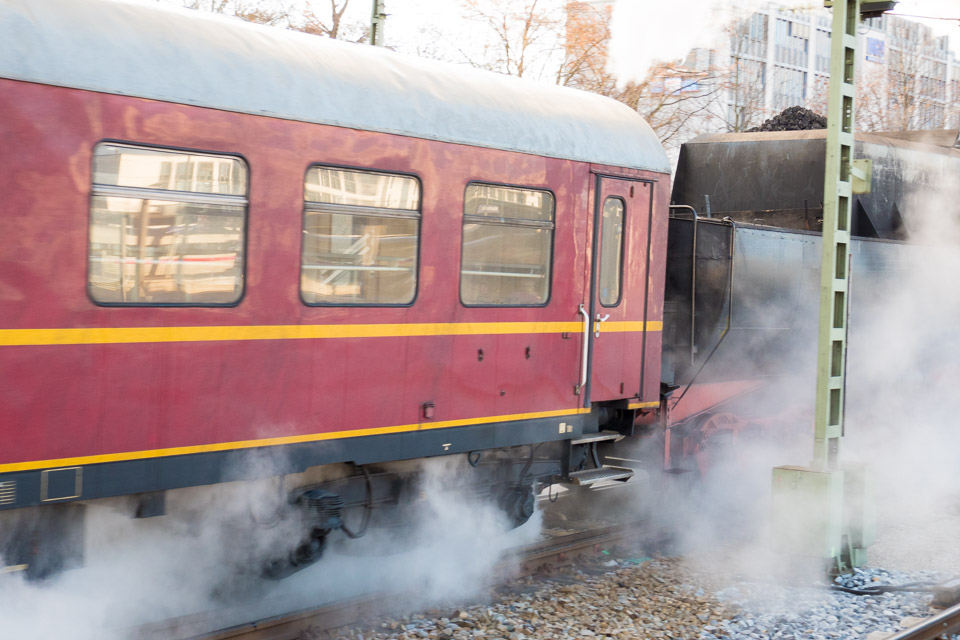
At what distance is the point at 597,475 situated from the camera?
7.86 m

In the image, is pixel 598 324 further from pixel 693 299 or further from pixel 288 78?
pixel 288 78

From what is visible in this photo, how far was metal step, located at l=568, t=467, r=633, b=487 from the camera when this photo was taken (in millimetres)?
7738

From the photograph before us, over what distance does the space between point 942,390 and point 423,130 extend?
9.16 metres

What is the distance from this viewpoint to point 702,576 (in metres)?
7.59

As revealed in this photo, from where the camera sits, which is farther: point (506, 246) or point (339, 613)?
point (506, 246)

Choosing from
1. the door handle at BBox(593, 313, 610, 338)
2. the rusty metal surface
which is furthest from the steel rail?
the rusty metal surface

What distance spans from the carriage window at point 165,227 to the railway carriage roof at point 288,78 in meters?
0.36

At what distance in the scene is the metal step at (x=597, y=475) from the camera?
25.4ft

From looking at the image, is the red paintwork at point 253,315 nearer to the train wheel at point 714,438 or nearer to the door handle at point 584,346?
the door handle at point 584,346

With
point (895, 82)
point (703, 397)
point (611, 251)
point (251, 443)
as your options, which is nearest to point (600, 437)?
point (611, 251)

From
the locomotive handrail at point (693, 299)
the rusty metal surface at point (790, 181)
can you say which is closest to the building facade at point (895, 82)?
the rusty metal surface at point (790, 181)

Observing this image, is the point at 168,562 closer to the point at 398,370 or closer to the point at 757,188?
the point at 398,370

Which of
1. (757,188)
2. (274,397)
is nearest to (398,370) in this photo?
(274,397)

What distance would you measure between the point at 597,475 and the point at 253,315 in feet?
11.3
